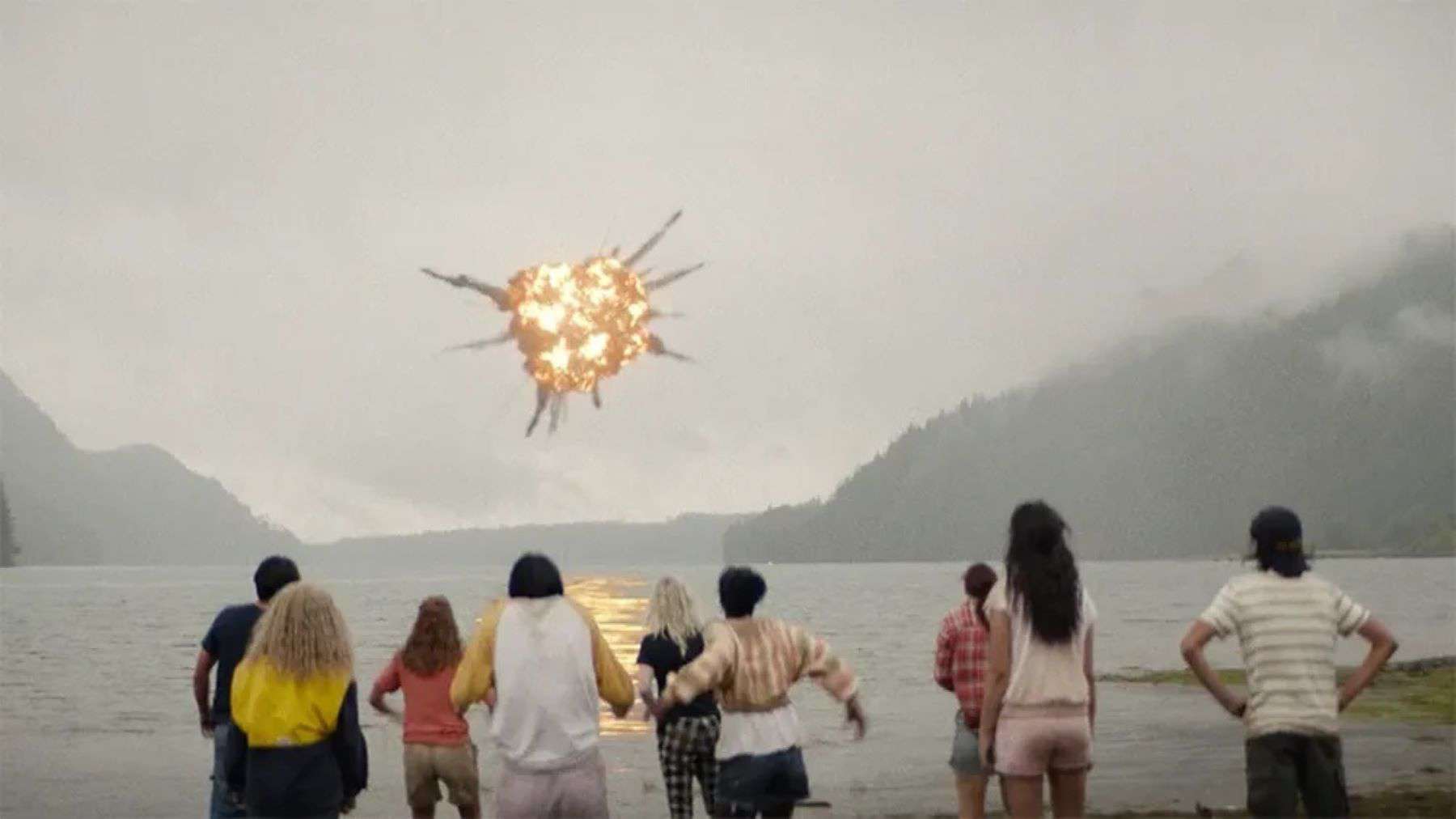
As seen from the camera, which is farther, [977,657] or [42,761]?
[42,761]

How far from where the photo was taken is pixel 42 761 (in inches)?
1528

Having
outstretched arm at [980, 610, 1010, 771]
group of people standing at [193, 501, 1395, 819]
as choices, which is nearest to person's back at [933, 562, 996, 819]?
group of people standing at [193, 501, 1395, 819]

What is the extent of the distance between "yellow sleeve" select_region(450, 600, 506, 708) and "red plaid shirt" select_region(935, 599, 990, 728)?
14.4ft

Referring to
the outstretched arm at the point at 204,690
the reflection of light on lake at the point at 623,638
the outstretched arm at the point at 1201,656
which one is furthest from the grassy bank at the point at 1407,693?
the outstretched arm at the point at 204,690

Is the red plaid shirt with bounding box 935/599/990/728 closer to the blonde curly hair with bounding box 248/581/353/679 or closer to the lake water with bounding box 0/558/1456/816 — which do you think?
the lake water with bounding box 0/558/1456/816

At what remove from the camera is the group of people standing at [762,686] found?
10055mm

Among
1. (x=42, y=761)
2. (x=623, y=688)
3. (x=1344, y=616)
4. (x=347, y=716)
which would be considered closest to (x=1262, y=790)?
(x=1344, y=616)

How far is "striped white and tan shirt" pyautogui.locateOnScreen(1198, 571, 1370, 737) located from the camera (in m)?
10.2

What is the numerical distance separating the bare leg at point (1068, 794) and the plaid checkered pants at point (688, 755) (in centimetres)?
347

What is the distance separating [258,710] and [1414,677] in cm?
4274

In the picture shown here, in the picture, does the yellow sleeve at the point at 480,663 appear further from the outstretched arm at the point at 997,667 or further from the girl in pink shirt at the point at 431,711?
the girl in pink shirt at the point at 431,711

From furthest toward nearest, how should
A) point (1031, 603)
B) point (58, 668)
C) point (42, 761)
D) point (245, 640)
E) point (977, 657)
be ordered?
point (58, 668), point (42, 761), point (977, 657), point (245, 640), point (1031, 603)

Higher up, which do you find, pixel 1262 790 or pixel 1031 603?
pixel 1031 603

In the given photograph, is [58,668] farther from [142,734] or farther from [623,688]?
[623,688]
